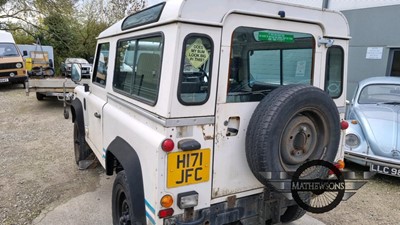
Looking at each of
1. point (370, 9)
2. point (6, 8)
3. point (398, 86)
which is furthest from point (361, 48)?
point (6, 8)

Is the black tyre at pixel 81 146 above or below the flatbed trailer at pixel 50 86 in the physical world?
below

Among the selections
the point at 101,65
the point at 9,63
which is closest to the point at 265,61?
the point at 101,65

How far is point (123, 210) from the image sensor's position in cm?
282

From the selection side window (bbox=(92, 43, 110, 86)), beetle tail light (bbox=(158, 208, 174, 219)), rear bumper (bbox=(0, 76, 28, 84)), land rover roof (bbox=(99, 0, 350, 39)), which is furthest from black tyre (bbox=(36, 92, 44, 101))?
beetle tail light (bbox=(158, 208, 174, 219))

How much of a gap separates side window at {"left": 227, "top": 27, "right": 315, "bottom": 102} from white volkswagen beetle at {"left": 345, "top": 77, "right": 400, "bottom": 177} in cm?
253

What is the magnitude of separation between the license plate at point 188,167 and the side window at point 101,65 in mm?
1992

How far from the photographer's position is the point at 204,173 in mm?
2252

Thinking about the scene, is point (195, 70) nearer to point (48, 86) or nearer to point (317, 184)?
point (317, 184)

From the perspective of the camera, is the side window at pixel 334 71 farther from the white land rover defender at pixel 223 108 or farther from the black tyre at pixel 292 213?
the black tyre at pixel 292 213

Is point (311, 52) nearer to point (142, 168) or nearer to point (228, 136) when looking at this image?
point (228, 136)

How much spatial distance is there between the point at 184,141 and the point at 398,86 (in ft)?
16.9

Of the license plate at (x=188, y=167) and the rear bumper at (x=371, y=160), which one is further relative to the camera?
the rear bumper at (x=371, y=160)

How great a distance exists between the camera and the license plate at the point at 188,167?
6.95ft

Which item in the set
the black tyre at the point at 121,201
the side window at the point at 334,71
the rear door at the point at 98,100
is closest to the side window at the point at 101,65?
the rear door at the point at 98,100
